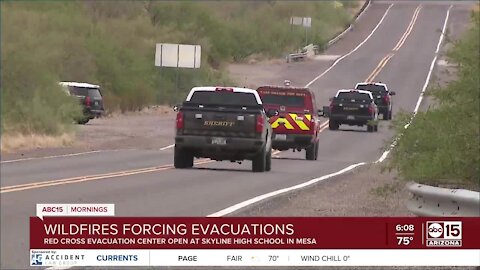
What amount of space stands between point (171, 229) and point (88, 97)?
9.90 feet

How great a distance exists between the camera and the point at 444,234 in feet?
17.4

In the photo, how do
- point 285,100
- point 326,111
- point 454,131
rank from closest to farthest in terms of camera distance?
point 285,100 → point 326,111 → point 454,131

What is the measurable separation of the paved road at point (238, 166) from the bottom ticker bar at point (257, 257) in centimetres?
271

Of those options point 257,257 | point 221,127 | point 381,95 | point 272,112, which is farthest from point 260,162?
point 257,257

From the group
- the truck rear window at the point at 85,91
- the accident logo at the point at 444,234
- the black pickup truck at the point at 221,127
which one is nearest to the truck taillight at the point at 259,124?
the black pickup truck at the point at 221,127

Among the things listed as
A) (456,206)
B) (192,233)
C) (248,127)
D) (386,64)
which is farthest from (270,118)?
(386,64)

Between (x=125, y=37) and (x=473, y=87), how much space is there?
9.63 feet

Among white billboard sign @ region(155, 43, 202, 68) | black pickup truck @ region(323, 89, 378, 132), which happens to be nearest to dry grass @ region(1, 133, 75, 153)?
white billboard sign @ region(155, 43, 202, 68)

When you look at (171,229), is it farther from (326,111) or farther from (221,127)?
(326,111)

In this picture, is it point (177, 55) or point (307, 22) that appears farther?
point (307, 22)

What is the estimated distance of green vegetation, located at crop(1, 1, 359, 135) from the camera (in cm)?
829

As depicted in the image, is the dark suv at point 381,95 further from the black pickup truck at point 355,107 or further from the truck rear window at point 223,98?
the truck rear window at point 223,98

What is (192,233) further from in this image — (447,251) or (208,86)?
(208,86)

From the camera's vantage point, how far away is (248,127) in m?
6.95
